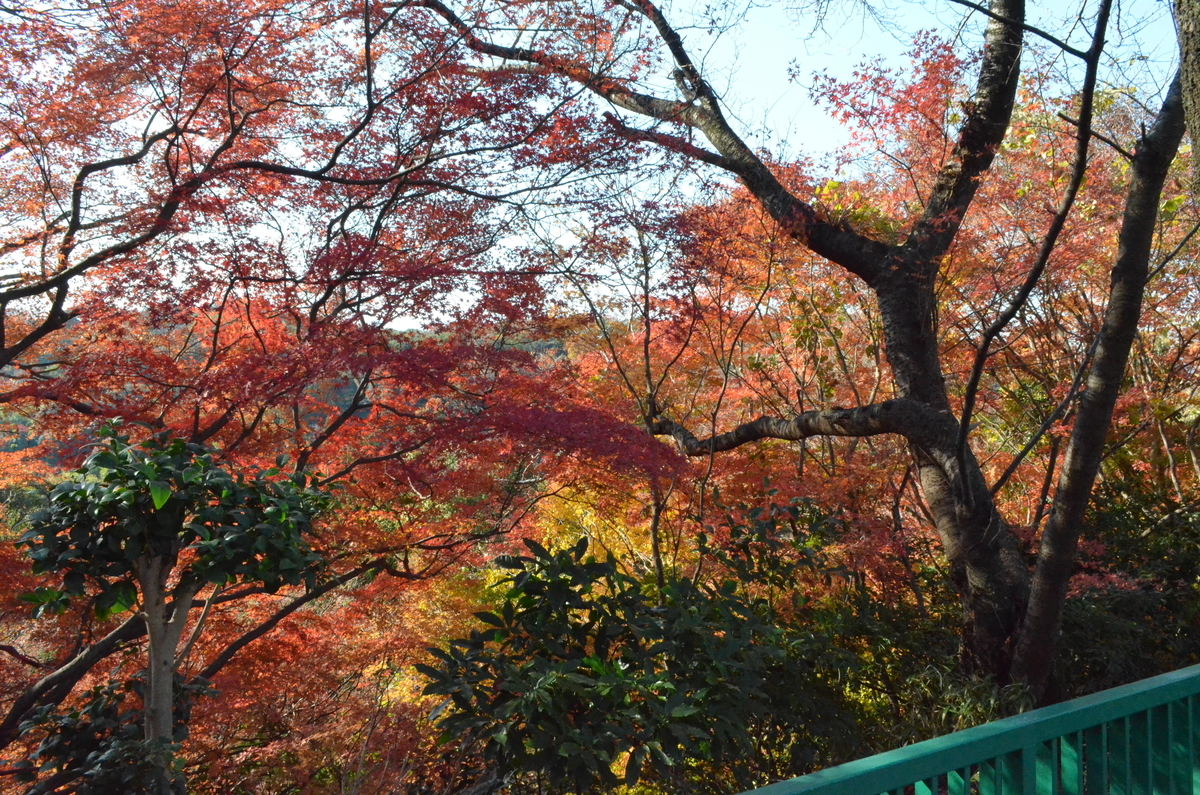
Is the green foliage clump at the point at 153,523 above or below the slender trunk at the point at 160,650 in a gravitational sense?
above

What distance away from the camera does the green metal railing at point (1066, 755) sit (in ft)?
4.65

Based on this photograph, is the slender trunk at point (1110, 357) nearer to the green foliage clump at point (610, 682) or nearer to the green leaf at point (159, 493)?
the green foliage clump at point (610, 682)

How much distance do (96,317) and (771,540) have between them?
152 inches

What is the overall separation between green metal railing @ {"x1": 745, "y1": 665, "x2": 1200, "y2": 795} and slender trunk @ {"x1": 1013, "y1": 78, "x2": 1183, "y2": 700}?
1337mm

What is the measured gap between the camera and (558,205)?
4871 millimetres

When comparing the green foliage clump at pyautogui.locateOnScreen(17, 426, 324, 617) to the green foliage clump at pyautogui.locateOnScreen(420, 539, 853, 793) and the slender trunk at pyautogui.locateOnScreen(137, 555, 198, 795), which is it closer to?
the slender trunk at pyautogui.locateOnScreen(137, 555, 198, 795)

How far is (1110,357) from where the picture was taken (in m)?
3.14

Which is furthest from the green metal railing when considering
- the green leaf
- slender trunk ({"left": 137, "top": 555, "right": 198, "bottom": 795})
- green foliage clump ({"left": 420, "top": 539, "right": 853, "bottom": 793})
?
slender trunk ({"left": 137, "top": 555, "right": 198, "bottom": 795})

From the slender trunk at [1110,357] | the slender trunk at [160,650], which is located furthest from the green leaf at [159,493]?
the slender trunk at [1110,357]

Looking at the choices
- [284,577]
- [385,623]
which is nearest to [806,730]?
[284,577]

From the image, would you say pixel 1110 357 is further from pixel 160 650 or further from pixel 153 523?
pixel 160 650

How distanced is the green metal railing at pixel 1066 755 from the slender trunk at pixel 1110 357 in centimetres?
134

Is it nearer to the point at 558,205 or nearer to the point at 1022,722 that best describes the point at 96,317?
the point at 558,205

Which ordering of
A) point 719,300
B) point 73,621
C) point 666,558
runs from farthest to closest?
point 666,558 < point 719,300 < point 73,621
